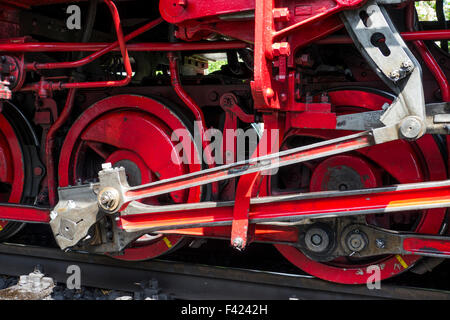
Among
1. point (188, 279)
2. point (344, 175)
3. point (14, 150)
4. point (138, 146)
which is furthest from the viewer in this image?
point (14, 150)

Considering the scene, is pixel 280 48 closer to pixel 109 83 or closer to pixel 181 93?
pixel 181 93

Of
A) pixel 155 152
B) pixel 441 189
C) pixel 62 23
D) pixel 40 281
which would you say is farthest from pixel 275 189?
pixel 62 23

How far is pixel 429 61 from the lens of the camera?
2.49 m

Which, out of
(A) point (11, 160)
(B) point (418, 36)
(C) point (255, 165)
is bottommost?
(C) point (255, 165)

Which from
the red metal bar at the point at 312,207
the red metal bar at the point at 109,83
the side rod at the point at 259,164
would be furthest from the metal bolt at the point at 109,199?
the red metal bar at the point at 109,83

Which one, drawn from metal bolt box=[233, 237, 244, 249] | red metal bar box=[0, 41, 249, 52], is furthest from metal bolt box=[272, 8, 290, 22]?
metal bolt box=[233, 237, 244, 249]

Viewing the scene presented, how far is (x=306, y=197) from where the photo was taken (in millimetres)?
2416

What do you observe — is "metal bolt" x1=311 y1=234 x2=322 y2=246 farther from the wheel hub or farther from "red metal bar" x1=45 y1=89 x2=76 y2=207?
"red metal bar" x1=45 y1=89 x2=76 y2=207

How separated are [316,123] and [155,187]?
965 millimetres

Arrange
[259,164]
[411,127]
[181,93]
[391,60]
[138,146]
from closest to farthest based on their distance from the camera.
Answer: [411,127]
[391,60]
[259,164]
[181,93]
[138,146]

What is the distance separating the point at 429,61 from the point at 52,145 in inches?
101

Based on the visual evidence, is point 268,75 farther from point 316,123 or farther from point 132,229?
point 132,229

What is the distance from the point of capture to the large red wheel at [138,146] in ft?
9.87

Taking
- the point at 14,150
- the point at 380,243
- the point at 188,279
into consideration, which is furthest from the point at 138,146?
the point at 380,243
